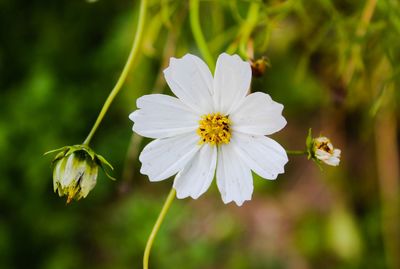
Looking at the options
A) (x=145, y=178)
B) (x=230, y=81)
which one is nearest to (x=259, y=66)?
(x=230, y=81)

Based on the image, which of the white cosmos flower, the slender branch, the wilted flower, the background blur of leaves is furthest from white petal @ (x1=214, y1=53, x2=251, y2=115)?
the background blur of leaves

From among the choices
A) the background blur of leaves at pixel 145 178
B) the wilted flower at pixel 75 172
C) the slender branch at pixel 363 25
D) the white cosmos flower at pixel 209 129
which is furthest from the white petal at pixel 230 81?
the background blur of leaves at pixel 145 178

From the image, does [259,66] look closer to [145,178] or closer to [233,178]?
Answer: [233,178]

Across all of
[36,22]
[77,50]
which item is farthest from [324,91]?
[36,22]

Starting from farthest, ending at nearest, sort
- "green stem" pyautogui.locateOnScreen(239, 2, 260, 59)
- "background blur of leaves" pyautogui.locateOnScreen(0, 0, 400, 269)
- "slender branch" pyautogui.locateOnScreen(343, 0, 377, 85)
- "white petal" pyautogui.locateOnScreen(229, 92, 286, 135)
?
"background blur of leaves" pyautogui.locateOnScreen(0, 0, 400, 269)
"slender branch" pyautogui.locateOnScreen(343, 0, 377, 85)
"green stem" pyautogui.locateOnScreen(239, 2, 260, 59)
"white petal" pyautogui.locateOnScreen(229, 92, 286, 135)

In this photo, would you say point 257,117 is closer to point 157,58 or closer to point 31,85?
point 157,58

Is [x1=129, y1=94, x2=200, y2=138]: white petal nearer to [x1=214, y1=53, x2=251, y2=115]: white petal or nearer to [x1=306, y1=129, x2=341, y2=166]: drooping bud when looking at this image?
[x1=214, y1=53, x2=251, y2=115]: white petal
